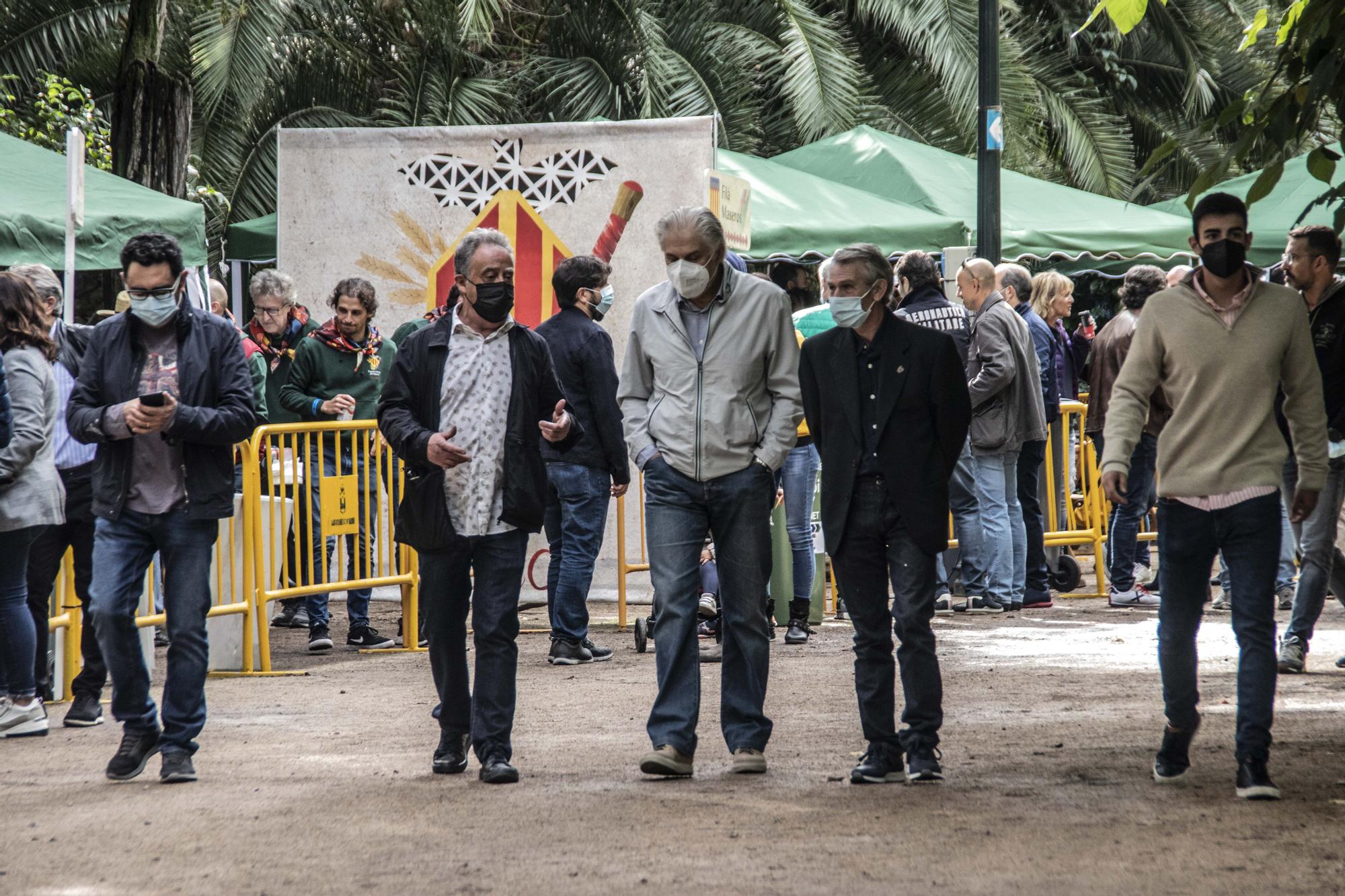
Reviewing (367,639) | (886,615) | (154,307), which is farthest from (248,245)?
(886,615)

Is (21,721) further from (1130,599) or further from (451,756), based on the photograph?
(1130,599)

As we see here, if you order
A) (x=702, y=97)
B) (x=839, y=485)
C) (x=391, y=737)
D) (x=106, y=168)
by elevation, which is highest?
(x=702, y=97)

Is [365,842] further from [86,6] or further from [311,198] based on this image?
[86,6]

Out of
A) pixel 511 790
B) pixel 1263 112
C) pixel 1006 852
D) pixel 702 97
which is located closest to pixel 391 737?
pixel 511 790

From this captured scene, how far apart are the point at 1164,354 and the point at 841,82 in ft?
65.2

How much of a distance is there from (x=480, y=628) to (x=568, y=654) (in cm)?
316

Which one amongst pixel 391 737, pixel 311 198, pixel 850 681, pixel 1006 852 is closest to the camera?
pixel 1006 852

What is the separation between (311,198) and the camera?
11.5 metres

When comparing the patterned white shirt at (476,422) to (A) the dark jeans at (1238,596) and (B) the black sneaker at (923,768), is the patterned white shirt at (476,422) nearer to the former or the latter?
(B) the black sneaker at (923,768)

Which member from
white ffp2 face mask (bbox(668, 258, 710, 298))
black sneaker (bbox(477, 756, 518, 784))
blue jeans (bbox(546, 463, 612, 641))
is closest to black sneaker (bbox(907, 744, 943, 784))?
black sneaker (bbox(477, 756, 518, 784))

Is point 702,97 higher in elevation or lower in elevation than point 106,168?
higher

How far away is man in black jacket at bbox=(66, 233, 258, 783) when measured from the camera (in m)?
5.93

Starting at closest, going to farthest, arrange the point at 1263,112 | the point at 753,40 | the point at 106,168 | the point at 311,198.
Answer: the point at 1263,112
the point at 311,198
the point at 106,168
the point at 753,40

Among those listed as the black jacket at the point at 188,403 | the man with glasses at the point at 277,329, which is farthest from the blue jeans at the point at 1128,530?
the black jacket at the point at 188,403
